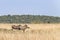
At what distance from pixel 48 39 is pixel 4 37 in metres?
1.22

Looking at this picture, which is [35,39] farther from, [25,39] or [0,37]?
[0,37]

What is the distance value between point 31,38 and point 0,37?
867 millimetres

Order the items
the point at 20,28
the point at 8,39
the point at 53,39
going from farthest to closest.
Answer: the point at 20,28 → the point at 53,39 → the point at 8,39

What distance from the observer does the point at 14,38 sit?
633cm

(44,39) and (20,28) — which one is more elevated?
(44,39)

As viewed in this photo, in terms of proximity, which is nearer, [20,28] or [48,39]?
[48,39]

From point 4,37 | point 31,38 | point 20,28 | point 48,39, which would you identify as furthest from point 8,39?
point 20,28

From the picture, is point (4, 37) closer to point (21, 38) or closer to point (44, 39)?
point (21, 38)

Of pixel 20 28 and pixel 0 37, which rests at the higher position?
pixel 0 37

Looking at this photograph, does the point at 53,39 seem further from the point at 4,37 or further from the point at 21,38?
the point at 4,37

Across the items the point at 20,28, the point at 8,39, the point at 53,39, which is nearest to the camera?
the point at 8,39

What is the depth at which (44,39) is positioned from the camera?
6555mm

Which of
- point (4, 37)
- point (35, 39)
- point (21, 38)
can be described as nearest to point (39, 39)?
point (35, 39)

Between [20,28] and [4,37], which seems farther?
[20,28]
